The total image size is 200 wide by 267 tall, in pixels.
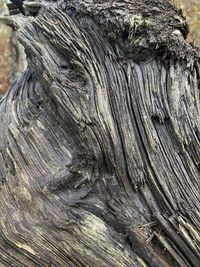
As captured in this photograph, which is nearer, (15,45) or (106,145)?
(106,145)

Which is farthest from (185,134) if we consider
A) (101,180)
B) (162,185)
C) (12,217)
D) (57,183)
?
(12,217)

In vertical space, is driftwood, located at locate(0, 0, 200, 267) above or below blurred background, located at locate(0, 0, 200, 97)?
above

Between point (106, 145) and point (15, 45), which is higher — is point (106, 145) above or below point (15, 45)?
above

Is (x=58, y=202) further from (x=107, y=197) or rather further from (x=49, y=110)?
(x=49, y=110)

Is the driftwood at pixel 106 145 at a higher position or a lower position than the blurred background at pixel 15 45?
higher

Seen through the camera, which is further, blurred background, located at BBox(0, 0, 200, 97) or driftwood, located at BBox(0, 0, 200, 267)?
blurred background, located at BBox(0, 0, 200, 97)
